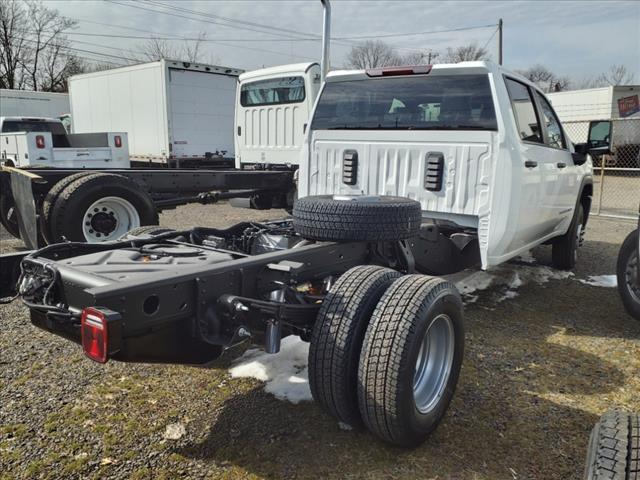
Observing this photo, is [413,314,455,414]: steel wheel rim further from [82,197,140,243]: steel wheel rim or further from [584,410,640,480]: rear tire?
[82,197,140,243]: steel wheel rim

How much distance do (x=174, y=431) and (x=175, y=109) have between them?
43.4ft

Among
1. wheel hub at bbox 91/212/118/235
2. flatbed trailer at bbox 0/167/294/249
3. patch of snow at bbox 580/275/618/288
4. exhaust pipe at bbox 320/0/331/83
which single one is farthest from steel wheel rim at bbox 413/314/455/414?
exhaust pipe at bbox 320/0/331/83

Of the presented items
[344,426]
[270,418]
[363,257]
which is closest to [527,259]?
[363,257]

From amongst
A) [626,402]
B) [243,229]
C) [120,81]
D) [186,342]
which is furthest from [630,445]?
[120,81]

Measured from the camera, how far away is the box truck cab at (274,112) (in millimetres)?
9953

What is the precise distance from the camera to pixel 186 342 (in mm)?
2658

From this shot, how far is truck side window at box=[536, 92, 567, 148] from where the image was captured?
5.46 meters

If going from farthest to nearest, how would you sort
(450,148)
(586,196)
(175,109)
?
(175,109), (586,196), (450,148)

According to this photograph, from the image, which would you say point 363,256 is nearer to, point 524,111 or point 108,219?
point 524,111

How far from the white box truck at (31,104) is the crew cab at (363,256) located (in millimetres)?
22641

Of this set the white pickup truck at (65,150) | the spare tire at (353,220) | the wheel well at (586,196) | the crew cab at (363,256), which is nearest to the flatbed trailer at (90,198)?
the crew cab at (363,256)

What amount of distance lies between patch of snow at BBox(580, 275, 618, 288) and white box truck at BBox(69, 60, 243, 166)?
11.6 m

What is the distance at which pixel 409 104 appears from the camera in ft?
15.7

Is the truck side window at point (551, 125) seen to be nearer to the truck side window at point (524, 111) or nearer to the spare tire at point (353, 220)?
the truck side window at point (524, 111)
